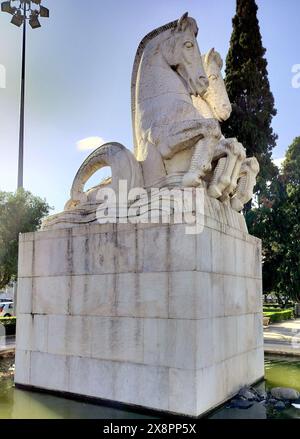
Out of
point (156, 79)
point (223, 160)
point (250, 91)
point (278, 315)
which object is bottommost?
point (278, 315)

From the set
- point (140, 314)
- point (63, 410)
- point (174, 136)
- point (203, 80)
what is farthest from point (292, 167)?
point (63, 410)

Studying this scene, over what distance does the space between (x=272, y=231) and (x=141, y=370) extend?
19.8 meters

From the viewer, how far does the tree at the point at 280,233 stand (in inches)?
933

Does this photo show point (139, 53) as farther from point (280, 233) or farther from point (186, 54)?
point (280, 233)

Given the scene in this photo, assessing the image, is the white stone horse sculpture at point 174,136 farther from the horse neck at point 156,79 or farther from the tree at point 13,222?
the tree at point 13,222

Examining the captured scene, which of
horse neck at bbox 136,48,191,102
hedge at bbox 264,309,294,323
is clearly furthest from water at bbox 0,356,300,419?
hedge at bbox 264,309,294,323

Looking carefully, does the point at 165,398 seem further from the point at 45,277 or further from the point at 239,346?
the point at 45,277

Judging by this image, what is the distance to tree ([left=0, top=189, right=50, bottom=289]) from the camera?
61.4ft

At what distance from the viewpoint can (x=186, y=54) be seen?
7723mm

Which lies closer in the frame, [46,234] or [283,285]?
[46,234]

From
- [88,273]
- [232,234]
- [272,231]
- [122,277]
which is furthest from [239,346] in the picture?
[272,231]

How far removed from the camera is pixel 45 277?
6.86 meters
